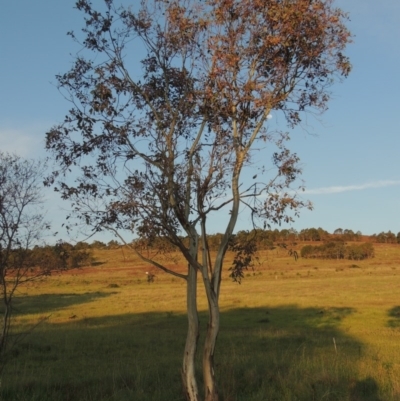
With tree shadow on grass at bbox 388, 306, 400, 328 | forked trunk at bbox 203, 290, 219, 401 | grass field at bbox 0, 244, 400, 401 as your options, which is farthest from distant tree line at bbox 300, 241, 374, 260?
forked trunk at bbox 203, 290, 219, 401

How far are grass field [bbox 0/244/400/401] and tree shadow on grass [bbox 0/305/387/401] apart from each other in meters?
0.03

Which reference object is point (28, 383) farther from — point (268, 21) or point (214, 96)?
point (268, 21)

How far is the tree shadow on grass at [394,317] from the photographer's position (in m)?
28.6

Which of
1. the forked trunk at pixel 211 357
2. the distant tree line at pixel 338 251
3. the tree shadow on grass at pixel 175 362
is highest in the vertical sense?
the distant tree line at pixel 338 251

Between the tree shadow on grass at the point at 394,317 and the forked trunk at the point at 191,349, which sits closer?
the forked trunk at the point at 191,349

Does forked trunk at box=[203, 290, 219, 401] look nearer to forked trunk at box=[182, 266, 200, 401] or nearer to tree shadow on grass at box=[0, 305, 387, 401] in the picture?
forked trunk at box=[182, 266, 200, 401]

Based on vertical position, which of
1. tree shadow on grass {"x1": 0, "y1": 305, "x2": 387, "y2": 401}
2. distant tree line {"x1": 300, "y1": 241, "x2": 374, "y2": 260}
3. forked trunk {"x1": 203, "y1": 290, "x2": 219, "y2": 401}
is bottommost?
tree shadow on grass {"x1": 0, "y1": 305, "x2": 387, "y2": 401}

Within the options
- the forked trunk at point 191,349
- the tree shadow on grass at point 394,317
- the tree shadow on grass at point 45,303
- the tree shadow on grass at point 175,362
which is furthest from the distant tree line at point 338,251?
the forked trunk at point 191,349

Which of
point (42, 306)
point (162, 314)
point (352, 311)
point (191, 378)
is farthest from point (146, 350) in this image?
point (42, 306)

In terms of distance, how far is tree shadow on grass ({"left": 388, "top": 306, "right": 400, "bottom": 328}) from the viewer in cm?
2857

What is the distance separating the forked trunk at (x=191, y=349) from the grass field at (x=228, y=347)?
1307 mm

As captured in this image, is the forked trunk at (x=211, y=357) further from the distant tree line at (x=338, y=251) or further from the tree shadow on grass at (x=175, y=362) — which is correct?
the distant tree line at (x=338, y=251)

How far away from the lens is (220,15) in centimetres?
992

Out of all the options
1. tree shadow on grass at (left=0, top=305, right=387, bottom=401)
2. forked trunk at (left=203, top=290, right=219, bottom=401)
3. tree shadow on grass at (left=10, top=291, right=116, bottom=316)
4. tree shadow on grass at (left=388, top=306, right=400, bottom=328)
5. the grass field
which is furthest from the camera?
tree shadow on grass at (left=10, top=291, right=116, bottom=316)
